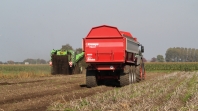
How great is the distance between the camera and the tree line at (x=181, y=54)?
12654cm

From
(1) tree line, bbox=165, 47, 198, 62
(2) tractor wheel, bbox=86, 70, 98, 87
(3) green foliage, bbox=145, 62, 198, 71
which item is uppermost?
(1) tree line, bbox=165, 47, 198, 62

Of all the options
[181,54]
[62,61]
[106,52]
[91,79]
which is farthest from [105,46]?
[181,54]

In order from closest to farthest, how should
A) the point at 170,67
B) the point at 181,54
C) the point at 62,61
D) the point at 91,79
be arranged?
the point at 91,79 < the point at 62,61 < the point at 170,67 < the point at 181,54

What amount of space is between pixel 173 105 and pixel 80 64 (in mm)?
24136

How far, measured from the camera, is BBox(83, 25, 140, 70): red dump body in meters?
16.0

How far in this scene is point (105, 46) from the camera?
16.1m

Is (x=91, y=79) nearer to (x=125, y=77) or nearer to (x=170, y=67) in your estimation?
(x=125, y=77)

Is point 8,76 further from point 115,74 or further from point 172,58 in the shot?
point 172,58

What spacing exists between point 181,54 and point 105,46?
123m

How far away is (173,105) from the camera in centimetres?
831

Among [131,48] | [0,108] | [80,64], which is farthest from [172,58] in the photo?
[0,108]

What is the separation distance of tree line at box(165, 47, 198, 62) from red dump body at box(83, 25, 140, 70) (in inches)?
4378

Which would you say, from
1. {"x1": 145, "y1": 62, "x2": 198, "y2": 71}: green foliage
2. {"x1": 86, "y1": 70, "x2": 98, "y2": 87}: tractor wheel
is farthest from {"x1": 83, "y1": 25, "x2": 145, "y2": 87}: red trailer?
{"x1": 145, "y1": 62, "x2": 198, "y2": 71}: green foliage

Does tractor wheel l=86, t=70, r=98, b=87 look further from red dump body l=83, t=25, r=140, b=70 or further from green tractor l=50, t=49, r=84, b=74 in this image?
green tractor l=50, t=49, r=84, b=74
